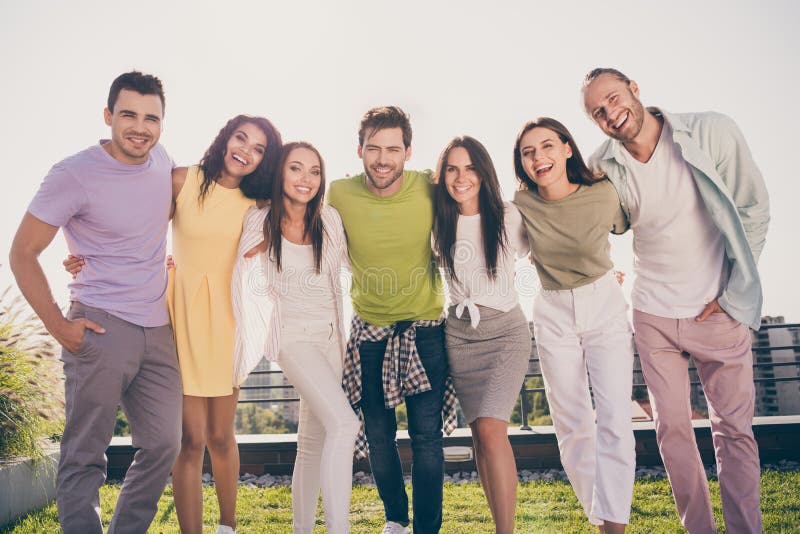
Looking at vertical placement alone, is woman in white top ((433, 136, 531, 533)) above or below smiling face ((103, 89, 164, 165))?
below

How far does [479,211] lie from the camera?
3.29 m

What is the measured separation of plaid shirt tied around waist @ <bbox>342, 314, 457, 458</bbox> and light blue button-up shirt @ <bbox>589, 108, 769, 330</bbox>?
1.39 metres

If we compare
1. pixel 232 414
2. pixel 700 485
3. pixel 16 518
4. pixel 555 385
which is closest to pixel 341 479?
pixel 232 414

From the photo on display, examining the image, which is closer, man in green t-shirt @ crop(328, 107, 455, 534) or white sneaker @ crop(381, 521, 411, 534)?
man in green t-shirt @ crop(328, 107, 455, 534)

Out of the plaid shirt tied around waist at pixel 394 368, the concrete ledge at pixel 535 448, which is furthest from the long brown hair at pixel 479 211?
the concrete ledge at pixel 535 448

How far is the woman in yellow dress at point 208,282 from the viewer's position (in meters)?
3.18

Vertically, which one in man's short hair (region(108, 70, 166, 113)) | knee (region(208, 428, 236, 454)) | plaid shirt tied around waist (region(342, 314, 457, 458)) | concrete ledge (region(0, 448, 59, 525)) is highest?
man's short hair (region(108, 70, 166, 113))

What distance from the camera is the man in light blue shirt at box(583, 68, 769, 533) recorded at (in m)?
3.04

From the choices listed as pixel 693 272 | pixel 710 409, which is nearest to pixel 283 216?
pixel 693 272

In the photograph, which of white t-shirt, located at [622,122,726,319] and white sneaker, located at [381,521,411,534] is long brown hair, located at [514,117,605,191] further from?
white sneaker, located at [381,521,411,534]

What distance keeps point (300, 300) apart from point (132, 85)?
1.35m

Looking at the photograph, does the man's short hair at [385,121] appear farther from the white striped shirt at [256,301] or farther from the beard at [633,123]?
the beard at [633,123]

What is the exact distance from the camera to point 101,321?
2.82m

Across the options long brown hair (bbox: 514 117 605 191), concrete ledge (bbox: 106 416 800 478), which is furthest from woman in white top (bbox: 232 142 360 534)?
concrete ledge (bbox: 106 416 800 478)
